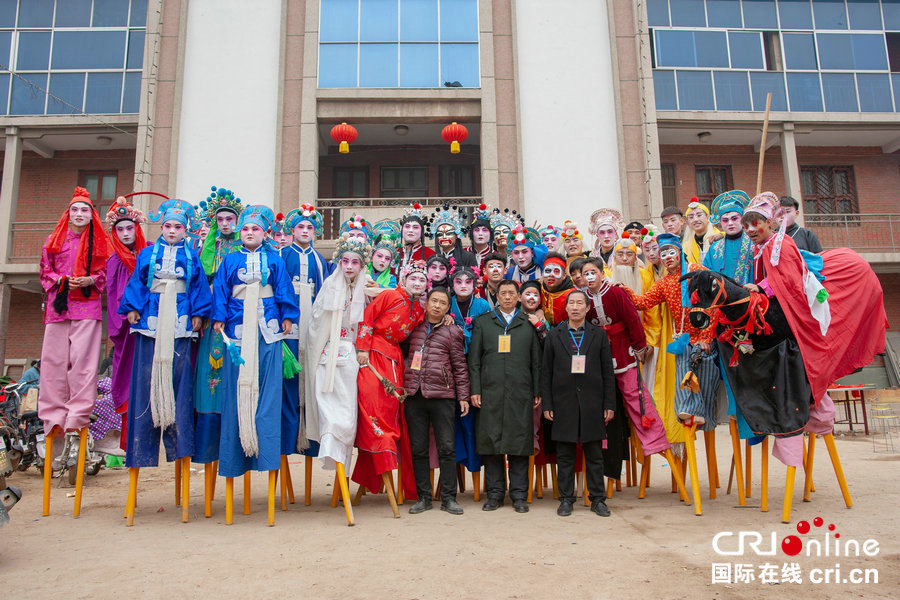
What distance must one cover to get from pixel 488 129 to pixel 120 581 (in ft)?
42.0

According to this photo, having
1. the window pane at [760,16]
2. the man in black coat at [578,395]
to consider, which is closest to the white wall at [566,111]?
the window pane at [760,16]

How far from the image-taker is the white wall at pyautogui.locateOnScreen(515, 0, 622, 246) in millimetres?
14477

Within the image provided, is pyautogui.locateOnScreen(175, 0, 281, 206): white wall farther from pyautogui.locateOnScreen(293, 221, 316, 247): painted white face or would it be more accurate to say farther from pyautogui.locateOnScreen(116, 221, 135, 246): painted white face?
pyautogui.locateOnScreen(293, 221, 316, 247): painted white face

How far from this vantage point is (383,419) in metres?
5.23

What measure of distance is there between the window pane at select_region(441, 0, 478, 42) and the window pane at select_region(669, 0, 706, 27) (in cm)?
552

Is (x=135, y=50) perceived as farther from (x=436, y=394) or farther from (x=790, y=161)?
(x=790, y=161)

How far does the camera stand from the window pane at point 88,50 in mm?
16266

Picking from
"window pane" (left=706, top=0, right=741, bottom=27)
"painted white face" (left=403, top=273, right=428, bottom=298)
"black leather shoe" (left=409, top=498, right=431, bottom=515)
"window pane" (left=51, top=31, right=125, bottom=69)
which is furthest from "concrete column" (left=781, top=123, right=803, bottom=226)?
"window pane" (left=51, top=31, right=125, bottom=69)

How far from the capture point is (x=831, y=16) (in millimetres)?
16828

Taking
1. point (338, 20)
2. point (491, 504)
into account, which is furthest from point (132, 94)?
point (491, 504)

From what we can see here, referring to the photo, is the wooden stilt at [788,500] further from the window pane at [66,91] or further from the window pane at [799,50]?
the window pane at [66,91]

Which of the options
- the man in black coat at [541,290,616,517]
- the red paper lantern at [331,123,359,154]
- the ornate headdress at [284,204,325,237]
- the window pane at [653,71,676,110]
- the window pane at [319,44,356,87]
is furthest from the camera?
the window pane at [653,71,676,110]

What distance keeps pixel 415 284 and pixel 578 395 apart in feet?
5.60

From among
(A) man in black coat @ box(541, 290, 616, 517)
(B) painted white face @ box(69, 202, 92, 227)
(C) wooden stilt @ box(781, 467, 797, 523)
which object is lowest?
(C) wooden stilt @ box(781, 467, 797, 523)
